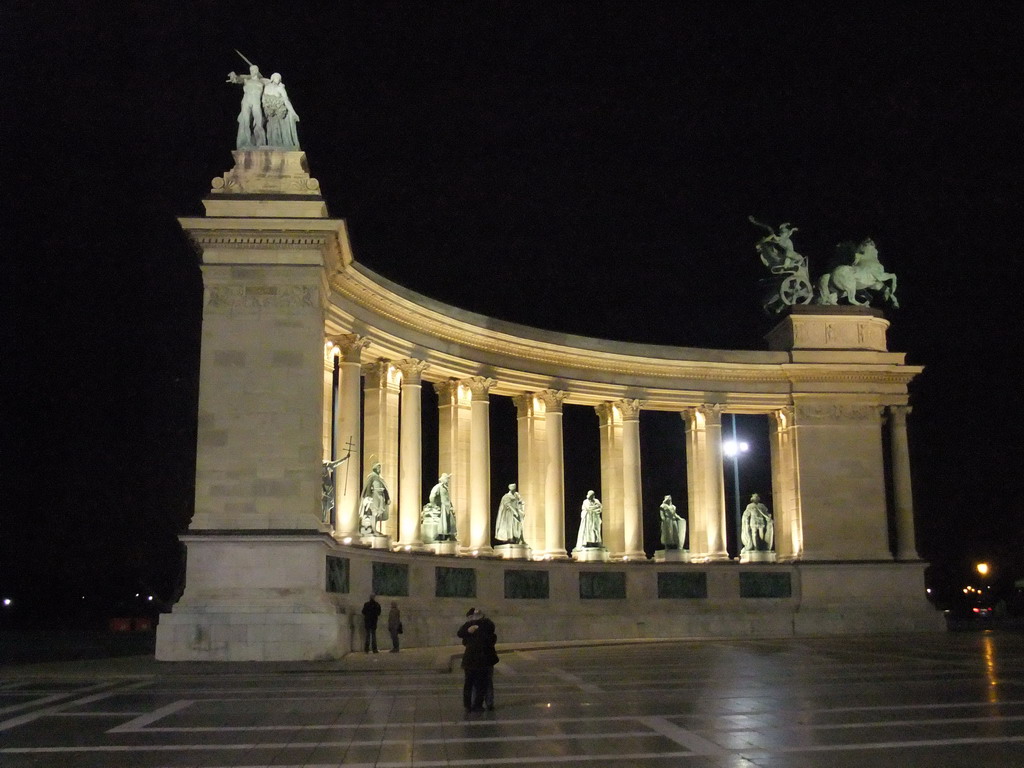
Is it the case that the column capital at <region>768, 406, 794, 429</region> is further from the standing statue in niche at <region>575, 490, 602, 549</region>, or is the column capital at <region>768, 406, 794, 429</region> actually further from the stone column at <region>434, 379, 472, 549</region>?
the stone column at <region>434, 379, 472, 549</region>

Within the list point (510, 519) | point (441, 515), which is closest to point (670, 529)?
point (510, 519)

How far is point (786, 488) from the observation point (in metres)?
72.4

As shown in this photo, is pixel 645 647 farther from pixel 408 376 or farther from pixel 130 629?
pixel 130 629

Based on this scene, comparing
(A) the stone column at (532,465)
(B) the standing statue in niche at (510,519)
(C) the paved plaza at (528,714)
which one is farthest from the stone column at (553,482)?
(C) the paved plaza at (528,714)

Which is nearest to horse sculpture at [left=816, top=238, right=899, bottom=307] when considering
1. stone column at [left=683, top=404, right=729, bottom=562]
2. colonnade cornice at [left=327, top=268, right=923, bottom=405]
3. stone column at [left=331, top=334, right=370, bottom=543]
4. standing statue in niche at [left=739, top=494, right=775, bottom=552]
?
colonnade cornice at [left=327, top=268, right=923, bottom=405]

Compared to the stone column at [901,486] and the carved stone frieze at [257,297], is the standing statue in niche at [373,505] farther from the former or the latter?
the stone column at [901,486]

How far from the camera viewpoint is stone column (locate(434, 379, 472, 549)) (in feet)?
205

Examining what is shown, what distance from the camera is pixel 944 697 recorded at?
28.7 metres

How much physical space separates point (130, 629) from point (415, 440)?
3480cm

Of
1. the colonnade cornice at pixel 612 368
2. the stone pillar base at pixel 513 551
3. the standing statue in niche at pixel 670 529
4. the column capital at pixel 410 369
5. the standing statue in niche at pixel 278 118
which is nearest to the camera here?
the standing statue in niche at pixel 278 118

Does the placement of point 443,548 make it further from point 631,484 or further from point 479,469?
point 631,484

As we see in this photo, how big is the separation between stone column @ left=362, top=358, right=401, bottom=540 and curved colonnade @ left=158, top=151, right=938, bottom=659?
12cm

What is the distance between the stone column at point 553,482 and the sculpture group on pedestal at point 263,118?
2403 cm

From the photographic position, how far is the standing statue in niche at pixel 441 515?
57969mm
